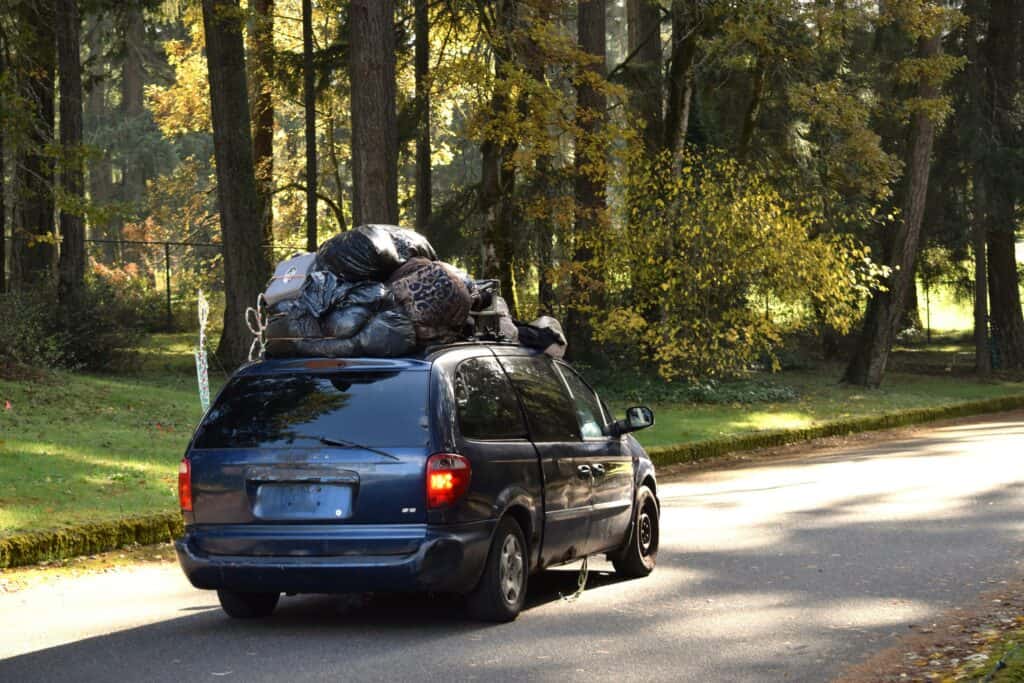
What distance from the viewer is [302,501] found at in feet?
27.0

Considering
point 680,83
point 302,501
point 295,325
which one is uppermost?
point 680,83

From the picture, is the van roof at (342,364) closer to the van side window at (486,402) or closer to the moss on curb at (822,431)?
the van side window at (486,402)

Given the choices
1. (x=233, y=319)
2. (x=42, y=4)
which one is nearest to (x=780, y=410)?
(x=233, y=319)

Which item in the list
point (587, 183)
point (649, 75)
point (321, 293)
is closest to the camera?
point (321, 293)

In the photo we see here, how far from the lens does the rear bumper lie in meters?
8.05

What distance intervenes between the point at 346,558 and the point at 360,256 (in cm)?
262

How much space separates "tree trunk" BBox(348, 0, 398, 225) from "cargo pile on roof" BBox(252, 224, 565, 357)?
847cm

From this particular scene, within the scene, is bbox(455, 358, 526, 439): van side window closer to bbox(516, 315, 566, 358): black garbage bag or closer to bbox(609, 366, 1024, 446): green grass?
bbox(516, 315, 566, 358): black garbage bag

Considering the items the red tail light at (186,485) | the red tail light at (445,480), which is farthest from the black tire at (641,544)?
the red tail light at (186,485)

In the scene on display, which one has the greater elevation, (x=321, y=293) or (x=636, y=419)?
(x=321, y=293)

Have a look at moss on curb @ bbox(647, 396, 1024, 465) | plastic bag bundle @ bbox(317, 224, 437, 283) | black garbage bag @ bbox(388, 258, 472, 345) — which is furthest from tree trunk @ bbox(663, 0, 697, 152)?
black garbage bag @ bbox(388, 258, 472, 345)

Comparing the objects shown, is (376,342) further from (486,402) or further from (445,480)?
(445,480)

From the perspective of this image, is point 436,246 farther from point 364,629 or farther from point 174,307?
point 364,629

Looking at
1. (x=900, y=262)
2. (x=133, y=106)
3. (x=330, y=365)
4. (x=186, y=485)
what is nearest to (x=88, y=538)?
(x=186, y=485)
